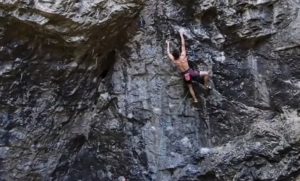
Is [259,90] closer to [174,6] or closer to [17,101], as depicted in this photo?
[174,6]

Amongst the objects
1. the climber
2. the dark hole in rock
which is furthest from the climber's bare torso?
the dark hole in rock

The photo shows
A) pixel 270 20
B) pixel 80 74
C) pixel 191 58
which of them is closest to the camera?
pixel 270 20

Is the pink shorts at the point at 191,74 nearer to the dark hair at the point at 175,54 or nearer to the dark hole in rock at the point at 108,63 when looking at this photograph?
the dark hair at the point at 175,54

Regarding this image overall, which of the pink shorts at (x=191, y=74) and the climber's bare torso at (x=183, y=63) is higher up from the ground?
the climber's bare torso at (x=183, y=63)

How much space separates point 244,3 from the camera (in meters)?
4.17

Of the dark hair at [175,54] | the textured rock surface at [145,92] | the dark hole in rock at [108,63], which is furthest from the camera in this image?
the dark hole in rock at [108,63]

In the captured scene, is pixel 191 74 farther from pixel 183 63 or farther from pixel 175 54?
pixel 175 54

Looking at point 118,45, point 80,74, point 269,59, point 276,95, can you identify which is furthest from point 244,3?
point 80,74

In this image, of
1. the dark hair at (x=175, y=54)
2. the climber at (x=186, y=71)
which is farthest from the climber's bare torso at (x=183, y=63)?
the dark hair at (x=175, y=54)

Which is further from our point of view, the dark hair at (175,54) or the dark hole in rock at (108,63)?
the dark hole in rock at (108,63)

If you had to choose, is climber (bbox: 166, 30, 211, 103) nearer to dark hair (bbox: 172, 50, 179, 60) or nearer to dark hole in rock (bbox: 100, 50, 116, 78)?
dark hair (bbox: 172, 50, 179, 60)

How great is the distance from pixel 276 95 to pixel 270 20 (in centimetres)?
68

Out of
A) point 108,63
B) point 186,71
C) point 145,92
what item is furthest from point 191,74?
point 108,63

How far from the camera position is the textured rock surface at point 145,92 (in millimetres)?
4172
